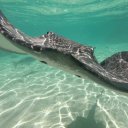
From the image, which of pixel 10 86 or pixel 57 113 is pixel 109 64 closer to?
pixel 57 113

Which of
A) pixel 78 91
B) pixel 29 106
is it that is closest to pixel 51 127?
pixel 29 106

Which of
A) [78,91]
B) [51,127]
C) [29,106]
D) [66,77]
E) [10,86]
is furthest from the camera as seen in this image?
[66,77]

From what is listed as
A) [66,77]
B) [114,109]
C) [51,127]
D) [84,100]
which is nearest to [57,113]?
[51,127]

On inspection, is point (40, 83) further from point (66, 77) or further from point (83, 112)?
point (83, 112)

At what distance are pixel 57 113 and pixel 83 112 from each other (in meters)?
0.89

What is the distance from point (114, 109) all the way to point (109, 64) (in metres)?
2.00

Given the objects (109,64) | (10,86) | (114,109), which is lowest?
(10,86)

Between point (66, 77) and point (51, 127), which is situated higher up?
point (66, 77)

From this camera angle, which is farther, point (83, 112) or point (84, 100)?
point (84, 100)

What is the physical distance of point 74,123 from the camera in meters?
6.04

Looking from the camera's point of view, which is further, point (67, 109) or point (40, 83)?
point (40, 83)

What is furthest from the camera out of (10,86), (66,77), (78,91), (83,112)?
(66,77)

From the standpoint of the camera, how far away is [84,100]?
7727 mm

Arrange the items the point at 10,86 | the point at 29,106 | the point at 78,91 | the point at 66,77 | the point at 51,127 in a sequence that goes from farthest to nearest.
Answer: the point at 66,77
the point at 10,86
the point at 78,91
the point at 29,106
the point at 51,127
